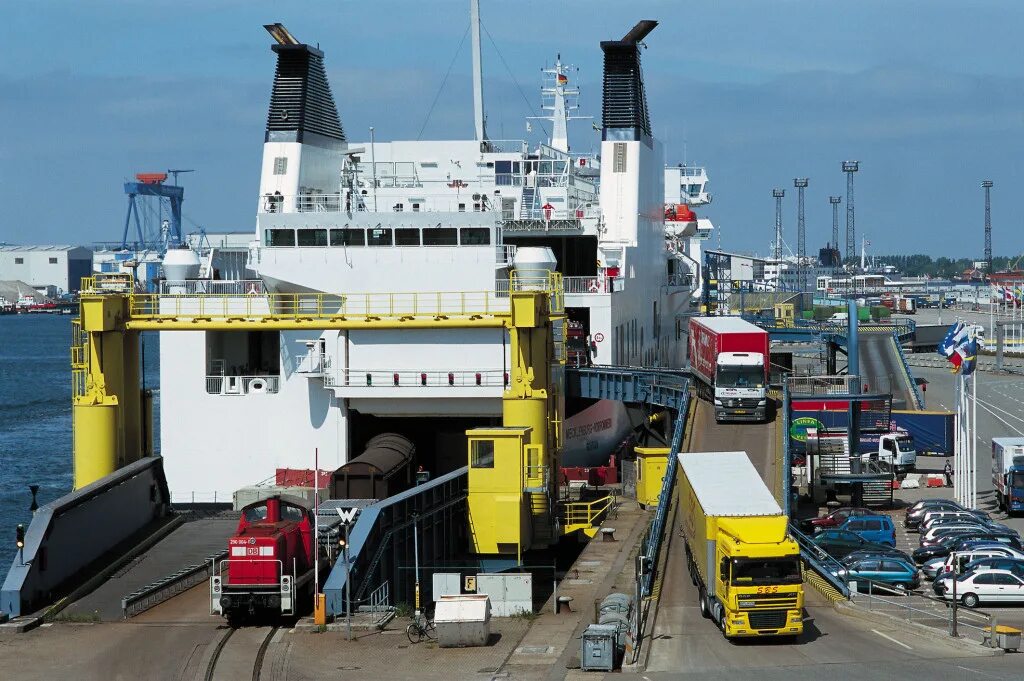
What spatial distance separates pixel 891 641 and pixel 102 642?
13.9 metres

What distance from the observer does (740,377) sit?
40.3 m

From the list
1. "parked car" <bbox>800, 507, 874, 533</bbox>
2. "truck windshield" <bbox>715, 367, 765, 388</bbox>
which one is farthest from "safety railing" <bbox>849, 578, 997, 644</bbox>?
"truck windshield" <bbox>715, 367, 765, 388</bbox>

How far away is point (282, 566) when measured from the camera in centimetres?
2573

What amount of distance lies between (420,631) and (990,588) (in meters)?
13.6

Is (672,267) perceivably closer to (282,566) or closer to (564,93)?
(564,93)

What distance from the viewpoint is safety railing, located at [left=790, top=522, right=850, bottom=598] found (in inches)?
1066

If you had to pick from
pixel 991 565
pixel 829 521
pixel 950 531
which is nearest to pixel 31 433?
pixel 829 521

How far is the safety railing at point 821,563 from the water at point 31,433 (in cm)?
2697

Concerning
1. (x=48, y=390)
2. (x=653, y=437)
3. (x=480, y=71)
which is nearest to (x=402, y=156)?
(x=480, y=71)

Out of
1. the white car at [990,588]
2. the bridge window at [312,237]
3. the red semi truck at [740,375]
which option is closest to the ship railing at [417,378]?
the bridge window at [312,237]

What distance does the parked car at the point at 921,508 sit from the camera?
4244cm

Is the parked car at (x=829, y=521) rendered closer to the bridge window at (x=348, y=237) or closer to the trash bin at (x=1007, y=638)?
the bridge window at (x=348, y=237)

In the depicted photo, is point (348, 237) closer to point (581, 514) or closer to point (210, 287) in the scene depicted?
point (210, 287)

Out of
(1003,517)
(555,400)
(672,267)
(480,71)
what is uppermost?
(480,71)
